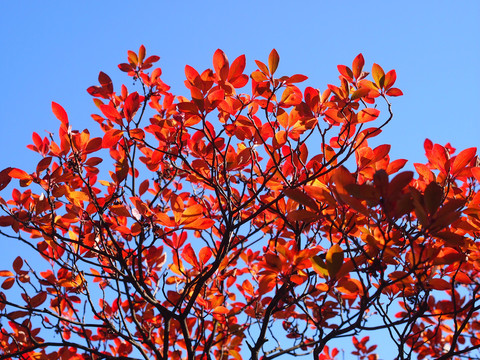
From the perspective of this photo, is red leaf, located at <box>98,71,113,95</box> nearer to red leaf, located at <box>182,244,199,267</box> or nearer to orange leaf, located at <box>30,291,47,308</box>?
red leaf, located at <box>182,244,199,267</box>

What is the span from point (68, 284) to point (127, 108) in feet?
3.65


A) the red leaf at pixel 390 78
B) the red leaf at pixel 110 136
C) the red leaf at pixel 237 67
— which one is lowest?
the red leaf at pixel 390 78

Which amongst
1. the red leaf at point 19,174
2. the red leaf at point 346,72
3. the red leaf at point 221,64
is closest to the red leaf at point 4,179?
the red leaf at point 19,174

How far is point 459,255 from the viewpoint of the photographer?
4.88 feet

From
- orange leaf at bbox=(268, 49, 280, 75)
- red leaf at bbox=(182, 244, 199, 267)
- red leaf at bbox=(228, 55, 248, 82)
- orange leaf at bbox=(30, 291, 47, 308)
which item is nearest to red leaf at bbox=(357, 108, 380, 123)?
orange leaf at bbox=(268, 49, 280, 75)

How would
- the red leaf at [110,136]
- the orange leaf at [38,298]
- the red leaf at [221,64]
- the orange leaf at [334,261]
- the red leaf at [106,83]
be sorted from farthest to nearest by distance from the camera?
1. the orange leaf at [38,298]
2. the red leaf at [106,83]
3. the red leaf at [110,136]
4. the red leaf at [221,64]
5. the orange leaf at [334,261]

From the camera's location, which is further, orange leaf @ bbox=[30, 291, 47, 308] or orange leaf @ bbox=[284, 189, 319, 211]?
orange leaf @ bbox=[30, 291, 47, 308]

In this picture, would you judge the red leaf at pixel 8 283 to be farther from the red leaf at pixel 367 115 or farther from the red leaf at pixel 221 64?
the red leaf at pixel 367 115

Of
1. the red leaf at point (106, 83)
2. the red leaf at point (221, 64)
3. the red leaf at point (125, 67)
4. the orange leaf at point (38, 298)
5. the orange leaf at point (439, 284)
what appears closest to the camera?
the orange leaf at point (439, 284)

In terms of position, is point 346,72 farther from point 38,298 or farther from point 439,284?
Answer: point 38,298

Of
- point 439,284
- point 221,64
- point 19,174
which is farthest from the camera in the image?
point 19,174

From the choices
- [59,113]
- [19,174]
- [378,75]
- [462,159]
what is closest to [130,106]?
[59,113]

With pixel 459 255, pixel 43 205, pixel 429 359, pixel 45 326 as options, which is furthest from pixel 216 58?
pixel 429 359

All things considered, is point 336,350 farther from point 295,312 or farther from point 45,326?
point 45,326
